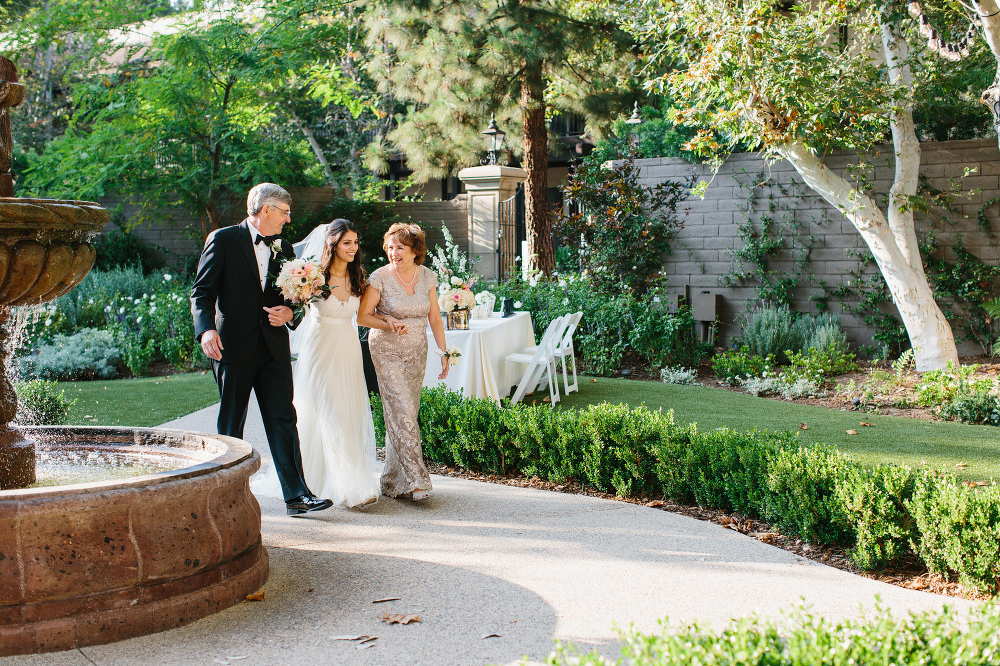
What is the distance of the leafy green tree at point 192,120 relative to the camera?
14180mm

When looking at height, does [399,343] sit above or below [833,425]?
above

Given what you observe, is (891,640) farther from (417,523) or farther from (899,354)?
(899,354)

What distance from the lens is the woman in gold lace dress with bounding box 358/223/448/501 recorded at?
532cm

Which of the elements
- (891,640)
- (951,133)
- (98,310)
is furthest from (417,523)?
(951,133)

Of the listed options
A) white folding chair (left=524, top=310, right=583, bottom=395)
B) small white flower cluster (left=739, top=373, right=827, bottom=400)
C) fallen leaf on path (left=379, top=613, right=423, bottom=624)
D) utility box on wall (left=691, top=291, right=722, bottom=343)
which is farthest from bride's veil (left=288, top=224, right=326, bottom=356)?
utility box on wall (left=691, top=291, right=722, bottom=343)

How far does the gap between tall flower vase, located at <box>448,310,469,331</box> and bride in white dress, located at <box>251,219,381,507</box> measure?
241 cm

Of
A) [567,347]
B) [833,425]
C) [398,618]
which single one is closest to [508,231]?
[567,347]

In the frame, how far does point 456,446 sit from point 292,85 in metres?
15.5

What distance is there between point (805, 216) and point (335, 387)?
310 inches

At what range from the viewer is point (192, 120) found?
14609 millimetres

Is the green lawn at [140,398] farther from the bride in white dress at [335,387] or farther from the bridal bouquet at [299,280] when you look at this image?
the bridal bouquet at [299,280]

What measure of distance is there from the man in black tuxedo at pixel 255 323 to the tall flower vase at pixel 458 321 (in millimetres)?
2982

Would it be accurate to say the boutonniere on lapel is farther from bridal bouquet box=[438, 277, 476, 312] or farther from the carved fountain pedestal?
bridal bouquet box=[438, 277, 476, 312]

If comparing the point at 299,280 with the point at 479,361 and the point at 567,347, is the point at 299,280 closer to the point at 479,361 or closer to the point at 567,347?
the point at 479,361
